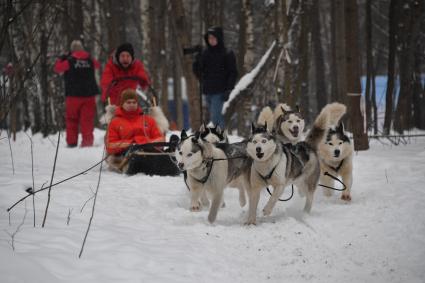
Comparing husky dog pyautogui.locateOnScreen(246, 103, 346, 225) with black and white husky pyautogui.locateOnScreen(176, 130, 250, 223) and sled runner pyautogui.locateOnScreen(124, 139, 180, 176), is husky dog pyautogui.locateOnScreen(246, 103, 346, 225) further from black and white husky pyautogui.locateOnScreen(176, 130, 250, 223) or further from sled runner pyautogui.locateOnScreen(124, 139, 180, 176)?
sled runner pyautogui.locateOnScreen(124, 139, 180, 176)

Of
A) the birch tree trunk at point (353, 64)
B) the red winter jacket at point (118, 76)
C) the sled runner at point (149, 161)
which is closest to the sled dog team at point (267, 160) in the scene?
the sled runner at point (149, 161)

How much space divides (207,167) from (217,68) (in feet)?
12.9

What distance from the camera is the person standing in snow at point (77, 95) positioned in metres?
8.71

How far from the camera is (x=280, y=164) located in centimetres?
438

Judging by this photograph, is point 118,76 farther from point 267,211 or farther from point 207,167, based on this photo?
point 267,211


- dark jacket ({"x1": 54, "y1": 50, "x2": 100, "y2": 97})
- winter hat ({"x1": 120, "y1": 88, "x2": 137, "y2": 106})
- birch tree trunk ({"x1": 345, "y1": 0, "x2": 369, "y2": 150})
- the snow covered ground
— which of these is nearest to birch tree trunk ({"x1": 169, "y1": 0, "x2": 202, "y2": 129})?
dark jacket ({"x1": 54, "y1": 50, "x2": 100, "y2": 97})

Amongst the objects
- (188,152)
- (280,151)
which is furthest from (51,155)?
(280,151)

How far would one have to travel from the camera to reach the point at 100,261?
9.34 ft

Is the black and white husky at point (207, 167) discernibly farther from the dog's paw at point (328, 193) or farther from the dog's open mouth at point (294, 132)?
the dog's paw at point (328, 193)

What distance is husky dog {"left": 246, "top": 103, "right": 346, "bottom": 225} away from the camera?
4.27m

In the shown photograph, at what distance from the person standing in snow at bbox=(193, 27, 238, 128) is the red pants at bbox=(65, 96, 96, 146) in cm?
227

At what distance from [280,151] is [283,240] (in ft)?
3.35

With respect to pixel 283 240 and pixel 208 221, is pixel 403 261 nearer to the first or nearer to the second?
pixel 283 240

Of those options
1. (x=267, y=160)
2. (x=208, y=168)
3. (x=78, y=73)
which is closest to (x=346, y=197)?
(x=267, y=160)
